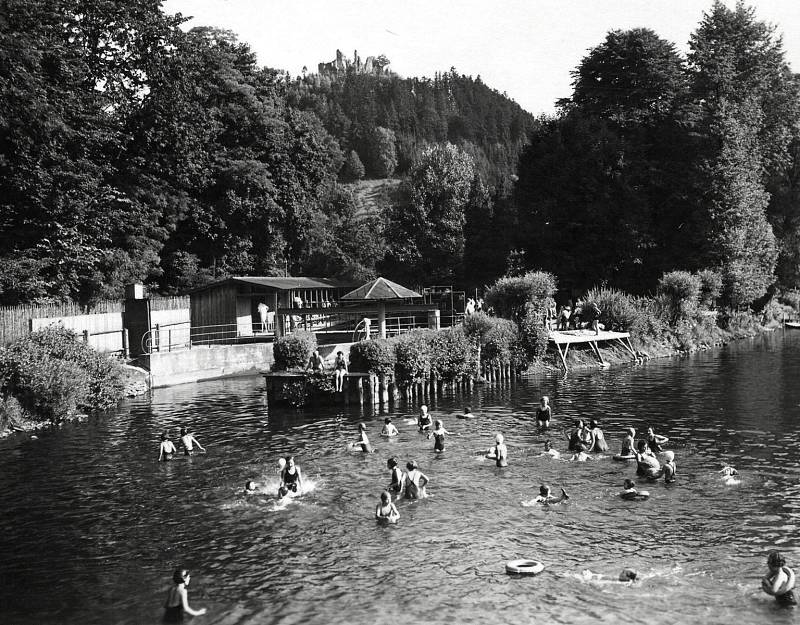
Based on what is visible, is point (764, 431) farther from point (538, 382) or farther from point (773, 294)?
point (773, 294)

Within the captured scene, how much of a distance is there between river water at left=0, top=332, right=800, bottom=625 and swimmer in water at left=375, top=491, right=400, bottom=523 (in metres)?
0.53

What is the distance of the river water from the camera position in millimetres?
19172

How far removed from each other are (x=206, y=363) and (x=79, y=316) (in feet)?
31.5

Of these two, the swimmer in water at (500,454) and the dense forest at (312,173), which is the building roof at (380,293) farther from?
the swimmer in water at (500,454)

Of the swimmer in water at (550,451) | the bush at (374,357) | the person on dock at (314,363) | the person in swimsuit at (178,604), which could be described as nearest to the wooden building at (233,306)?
the person on dock at (314,363)

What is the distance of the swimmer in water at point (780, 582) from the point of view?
1858 centimetres

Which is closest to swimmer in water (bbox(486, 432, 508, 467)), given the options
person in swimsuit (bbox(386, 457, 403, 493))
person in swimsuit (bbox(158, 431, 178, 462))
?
person in swimsuit (bbox(386, 457, 403, 493))

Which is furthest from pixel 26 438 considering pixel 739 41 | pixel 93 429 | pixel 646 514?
pixel 739 41

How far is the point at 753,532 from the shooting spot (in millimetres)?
23125

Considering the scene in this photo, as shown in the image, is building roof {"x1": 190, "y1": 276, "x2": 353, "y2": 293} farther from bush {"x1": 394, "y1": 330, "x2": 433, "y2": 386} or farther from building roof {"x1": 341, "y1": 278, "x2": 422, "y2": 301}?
bush {"x1": 394, "y1": 330, "x2": 433, "y2": 386}

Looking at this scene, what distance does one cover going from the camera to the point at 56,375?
41.5 metres

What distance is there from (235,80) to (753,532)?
72693mm

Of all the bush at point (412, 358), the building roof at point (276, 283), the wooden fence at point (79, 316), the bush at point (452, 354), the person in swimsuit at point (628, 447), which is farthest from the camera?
the building roof at point (276, 283)

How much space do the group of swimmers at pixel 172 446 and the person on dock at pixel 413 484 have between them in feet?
38.5
